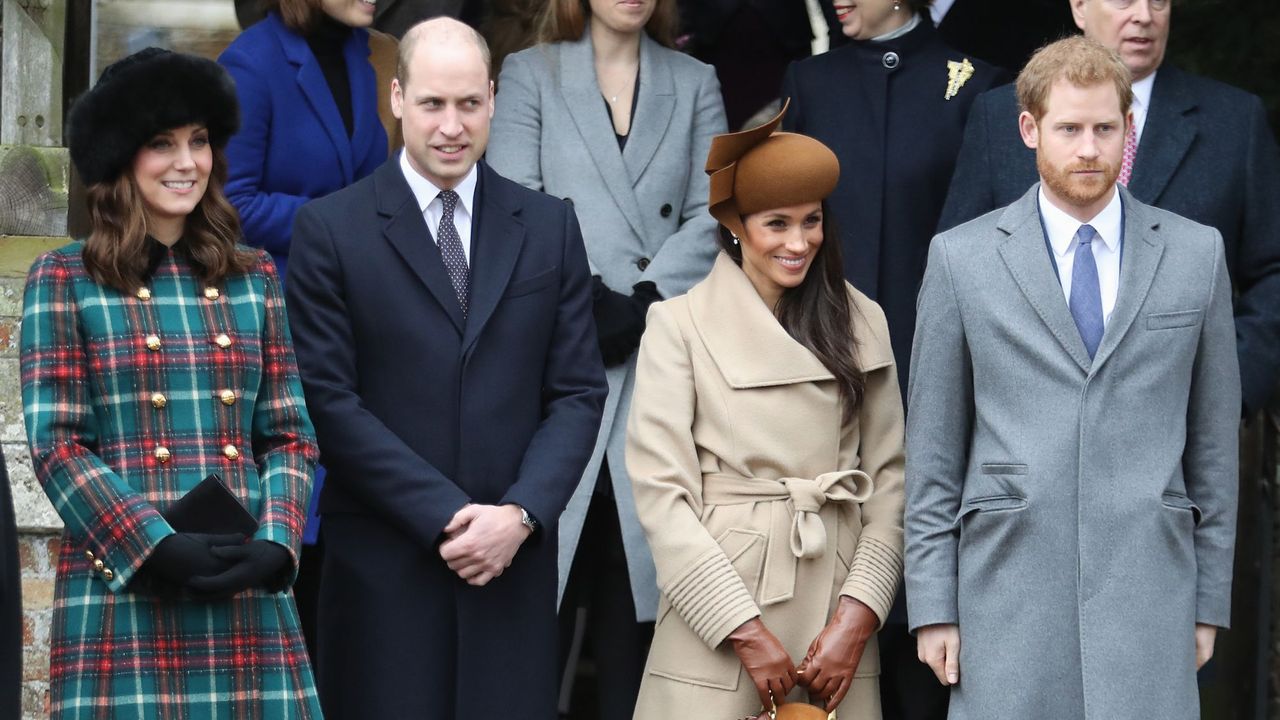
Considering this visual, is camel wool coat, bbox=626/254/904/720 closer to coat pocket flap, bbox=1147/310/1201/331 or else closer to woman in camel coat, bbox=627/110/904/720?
woman in camel coat, bbox=627/110/904/720

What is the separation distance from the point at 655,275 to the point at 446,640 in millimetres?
1377

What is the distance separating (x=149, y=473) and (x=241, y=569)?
307 millimetres

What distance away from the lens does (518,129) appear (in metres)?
5.91

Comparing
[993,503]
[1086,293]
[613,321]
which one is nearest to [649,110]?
[613,321]

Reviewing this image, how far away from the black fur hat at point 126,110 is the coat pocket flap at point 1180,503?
2.35 meters

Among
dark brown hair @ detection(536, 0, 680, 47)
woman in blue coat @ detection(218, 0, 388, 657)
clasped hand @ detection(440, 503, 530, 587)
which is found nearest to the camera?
clasped hand @ detection(440, 503, 530, 587)

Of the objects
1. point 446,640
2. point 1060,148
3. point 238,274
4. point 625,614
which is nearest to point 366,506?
point 446,640

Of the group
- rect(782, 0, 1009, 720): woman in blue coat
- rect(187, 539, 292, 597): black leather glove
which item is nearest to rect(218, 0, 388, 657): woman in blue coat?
rect(187, 539, 292, 597): black leather glove

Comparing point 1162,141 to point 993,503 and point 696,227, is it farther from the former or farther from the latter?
point 993,503

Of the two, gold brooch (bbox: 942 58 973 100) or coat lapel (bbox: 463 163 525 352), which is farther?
gold brooch (bbox: 942 58 973 100)

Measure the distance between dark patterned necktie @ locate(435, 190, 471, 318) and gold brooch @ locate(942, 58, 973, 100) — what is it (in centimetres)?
162

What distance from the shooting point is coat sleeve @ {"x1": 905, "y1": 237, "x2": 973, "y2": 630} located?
178 inches

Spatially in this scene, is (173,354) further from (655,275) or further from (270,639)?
(655,275)

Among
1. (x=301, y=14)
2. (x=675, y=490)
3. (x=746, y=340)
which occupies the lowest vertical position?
(x=675, y=490)
